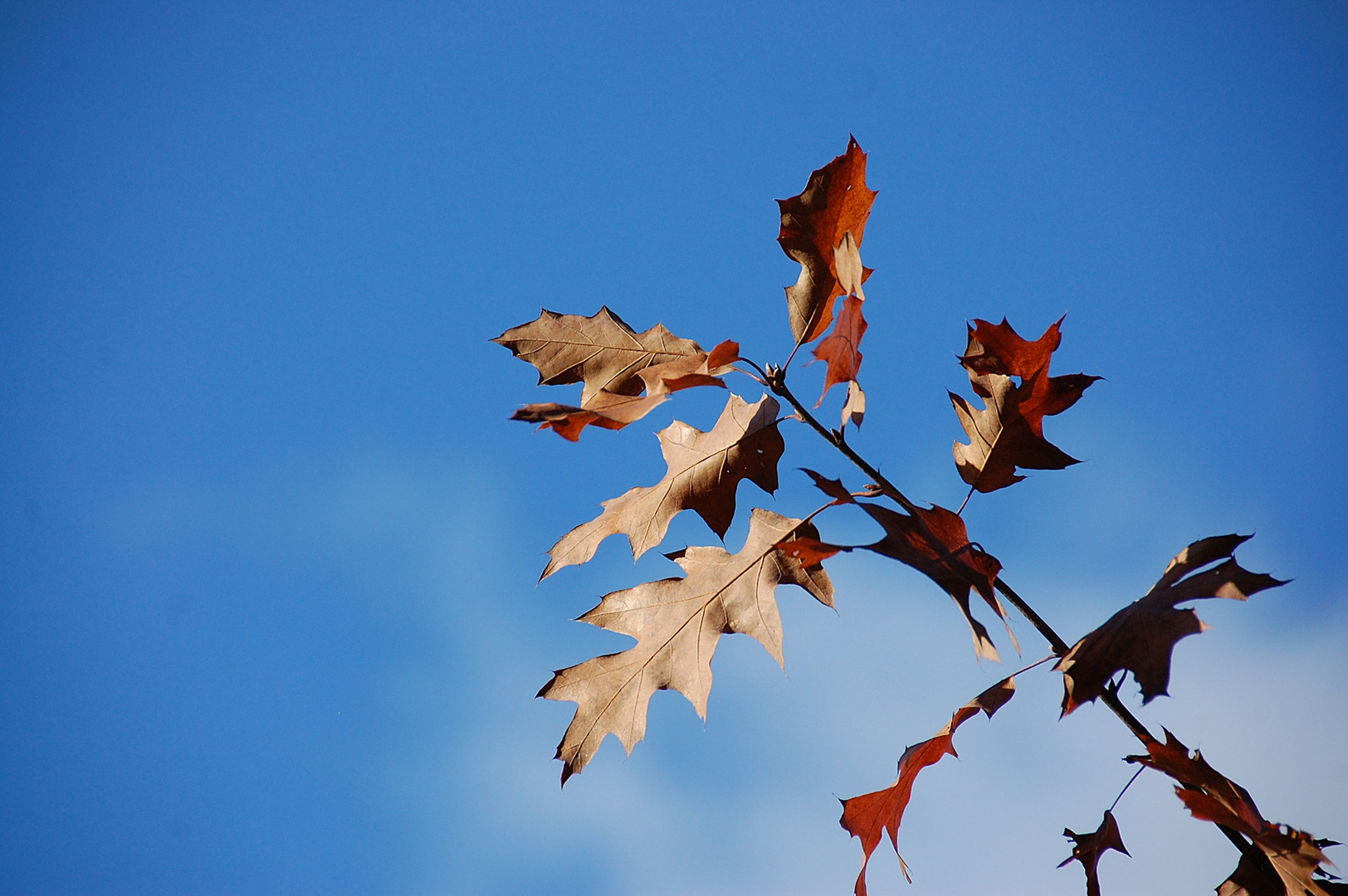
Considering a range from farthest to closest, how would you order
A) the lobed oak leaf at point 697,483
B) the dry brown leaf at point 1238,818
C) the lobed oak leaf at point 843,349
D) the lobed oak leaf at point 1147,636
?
1. the lobed oak leaf at point 697,483
2. the lobed oak leaf at point 843,349
3. the dry brown leaf at point 1238,818
4. the lobed oak leaf at point 1147,636

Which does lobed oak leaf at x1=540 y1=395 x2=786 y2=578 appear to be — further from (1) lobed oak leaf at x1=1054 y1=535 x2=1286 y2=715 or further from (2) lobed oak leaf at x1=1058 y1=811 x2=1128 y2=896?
(2) lobed oak leaf at x1=1058 y1=811 x2=1128 y2=896

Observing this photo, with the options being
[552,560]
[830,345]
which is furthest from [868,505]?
[552,560]

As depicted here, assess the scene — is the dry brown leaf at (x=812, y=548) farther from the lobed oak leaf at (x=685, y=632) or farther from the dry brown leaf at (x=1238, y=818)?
the dry brown leaf at (x=1238, y=818)

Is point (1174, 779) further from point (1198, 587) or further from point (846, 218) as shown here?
point (846, 218)

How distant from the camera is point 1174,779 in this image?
39.4 inches

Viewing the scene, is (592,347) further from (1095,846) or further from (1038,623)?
(1095,846)

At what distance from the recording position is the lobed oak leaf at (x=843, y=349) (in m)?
1.05

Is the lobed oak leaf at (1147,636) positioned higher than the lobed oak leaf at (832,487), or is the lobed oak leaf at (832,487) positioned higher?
the lobed oak leaf at (832,487)

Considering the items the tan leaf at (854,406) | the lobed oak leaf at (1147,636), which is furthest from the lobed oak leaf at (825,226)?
the lobed oak leaf at (1147,636)

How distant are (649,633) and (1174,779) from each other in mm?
685

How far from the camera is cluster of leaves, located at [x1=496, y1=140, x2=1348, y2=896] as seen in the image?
986 millimetres

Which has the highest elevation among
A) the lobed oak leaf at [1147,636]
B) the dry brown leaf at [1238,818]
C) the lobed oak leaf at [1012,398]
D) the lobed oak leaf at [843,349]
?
the lobed oak leaf at [843,349]

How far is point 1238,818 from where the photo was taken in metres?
0.98

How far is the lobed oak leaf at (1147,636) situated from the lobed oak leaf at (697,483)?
452mm
